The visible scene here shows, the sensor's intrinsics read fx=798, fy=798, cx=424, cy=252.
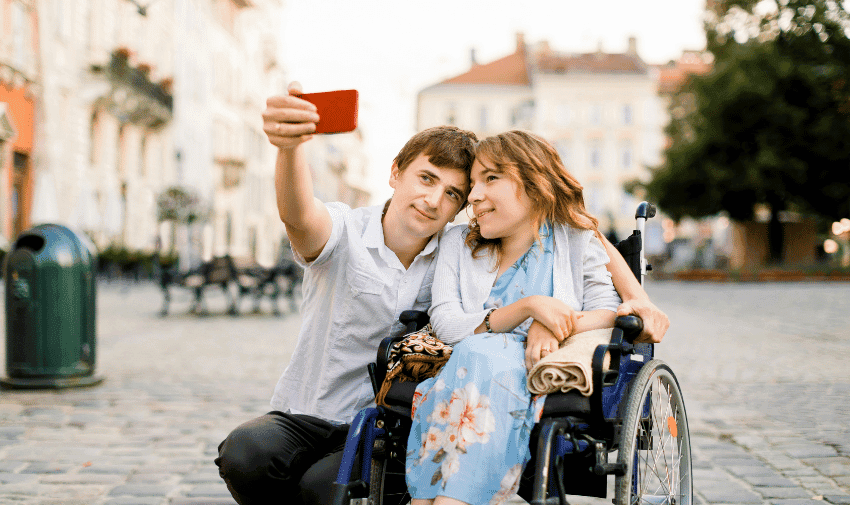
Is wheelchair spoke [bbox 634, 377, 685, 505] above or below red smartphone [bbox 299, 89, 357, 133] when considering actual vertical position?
below

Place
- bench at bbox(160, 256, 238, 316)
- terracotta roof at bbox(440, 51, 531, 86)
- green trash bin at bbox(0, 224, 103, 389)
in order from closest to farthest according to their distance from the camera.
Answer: green trash bin at bbox(0, 224, 103, 389)
bench at bbox(160, 256, 238, 316)
terracotta roof at bbox(440, 51, 531, 86)

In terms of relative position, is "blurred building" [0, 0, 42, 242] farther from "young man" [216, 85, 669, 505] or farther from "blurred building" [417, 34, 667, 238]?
"blurred building" [417, 34, 667, 238]

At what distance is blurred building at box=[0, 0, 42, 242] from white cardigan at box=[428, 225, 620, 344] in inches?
709

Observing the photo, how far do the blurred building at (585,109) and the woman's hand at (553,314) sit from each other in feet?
193

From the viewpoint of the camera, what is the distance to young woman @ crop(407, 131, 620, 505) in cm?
215

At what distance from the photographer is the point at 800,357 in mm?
8469

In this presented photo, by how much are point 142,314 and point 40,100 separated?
10.6 metres

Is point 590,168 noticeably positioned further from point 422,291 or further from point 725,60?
point 422,291

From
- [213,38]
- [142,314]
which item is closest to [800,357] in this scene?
[142,314]

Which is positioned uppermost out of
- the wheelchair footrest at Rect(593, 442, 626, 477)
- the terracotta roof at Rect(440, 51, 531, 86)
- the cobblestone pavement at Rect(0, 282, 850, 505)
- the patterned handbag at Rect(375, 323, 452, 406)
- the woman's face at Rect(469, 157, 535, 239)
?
the terracotta roof at Rect(440, 51, 531, 86)

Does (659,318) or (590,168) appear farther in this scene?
(590,168)

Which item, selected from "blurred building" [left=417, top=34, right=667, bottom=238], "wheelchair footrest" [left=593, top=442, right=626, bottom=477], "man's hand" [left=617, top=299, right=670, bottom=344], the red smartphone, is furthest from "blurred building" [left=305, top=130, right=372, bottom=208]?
"wheelchair footrest" [left=593, top=442, right=626, bottom=477]

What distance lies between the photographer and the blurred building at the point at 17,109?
19.1 meters

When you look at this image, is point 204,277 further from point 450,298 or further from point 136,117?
point 136,117
